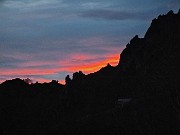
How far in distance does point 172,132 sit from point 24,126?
284ft

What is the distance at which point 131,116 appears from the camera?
14300 cm

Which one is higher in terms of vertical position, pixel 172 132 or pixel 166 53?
pixel 166 53

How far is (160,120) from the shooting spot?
5428 inches

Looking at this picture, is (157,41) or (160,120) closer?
(160,120)

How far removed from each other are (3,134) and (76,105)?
1407 inches

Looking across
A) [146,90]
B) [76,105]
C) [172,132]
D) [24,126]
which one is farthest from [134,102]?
[24,126]

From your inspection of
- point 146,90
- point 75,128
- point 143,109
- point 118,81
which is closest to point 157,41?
point 118,81

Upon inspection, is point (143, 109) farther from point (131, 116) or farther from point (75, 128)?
point (75, 128)

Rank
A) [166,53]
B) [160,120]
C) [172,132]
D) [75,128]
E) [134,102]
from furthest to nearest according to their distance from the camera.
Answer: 1. [166,53]
2. [134,102]
3. [75,128]
4. [160,120]
5. [172,132]

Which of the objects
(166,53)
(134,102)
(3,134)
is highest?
(166,53)

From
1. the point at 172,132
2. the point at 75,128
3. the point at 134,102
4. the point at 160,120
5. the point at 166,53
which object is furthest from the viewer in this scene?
the point at 166,53

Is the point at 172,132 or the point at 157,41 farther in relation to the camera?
the point at 157,41

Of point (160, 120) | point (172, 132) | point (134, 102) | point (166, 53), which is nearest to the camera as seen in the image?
point (172, 132)

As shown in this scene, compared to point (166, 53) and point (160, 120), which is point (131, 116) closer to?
→ point (160, 120)
